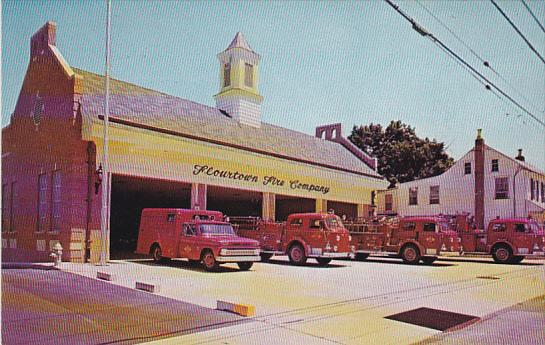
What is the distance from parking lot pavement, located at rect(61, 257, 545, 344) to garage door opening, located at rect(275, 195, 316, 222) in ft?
48.0

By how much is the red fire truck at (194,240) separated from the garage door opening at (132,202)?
6583 mm

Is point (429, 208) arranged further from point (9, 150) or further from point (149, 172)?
point (9, 150)

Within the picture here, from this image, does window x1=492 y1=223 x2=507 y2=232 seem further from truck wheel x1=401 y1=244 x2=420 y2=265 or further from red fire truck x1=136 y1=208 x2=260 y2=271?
red fire truck x1=136 y1=208 x2=260 y2=271

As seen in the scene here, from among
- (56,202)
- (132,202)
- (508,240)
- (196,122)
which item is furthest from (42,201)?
(508,240)

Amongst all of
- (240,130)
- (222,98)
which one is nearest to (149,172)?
(240,130)

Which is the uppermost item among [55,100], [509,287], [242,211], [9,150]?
[55,100]

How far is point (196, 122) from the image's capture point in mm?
27328

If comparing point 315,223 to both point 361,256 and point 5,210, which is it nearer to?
point 361,256

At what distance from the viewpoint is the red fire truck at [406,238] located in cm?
2322

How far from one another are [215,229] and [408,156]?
1665 inches

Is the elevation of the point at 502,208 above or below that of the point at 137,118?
below

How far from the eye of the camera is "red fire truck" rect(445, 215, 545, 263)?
24750 mm

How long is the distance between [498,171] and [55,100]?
1244 inches

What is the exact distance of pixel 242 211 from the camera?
36.8 meters
